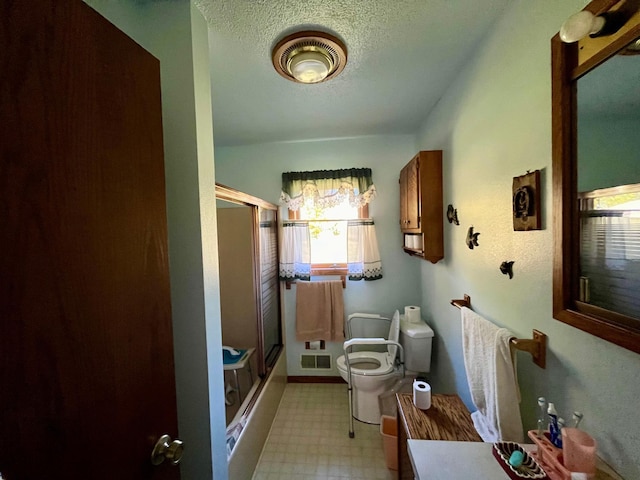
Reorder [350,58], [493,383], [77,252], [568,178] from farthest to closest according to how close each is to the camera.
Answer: [350,58] < [493,383] < [568,178] < [77,252]

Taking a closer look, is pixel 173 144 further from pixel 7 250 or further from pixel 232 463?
pixel 232 463

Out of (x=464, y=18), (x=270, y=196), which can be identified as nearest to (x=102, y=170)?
(x=464, y=18)

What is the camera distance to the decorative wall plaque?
916 millimetres

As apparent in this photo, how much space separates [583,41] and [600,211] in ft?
1.58

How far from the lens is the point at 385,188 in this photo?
2.56 metres

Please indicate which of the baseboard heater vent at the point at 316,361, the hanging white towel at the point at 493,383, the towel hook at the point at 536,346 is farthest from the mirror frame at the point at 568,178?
the baseboard heater vent at the point at 316,361

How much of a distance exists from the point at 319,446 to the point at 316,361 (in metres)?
0.85

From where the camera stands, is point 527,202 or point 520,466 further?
point 527,202

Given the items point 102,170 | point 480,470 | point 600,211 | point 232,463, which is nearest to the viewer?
point 102,170

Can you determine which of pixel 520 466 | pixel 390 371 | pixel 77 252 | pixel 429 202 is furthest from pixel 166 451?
pixel 429 202

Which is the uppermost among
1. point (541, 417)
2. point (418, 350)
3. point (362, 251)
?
point (362, 251)

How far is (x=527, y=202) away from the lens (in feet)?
3.10

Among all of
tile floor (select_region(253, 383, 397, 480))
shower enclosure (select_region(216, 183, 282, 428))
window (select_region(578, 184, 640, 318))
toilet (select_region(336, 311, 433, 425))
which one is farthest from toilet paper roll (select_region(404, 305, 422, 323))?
window (select_region(578, 184, 640, 318))

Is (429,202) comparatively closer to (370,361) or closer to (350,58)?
(350,58)
